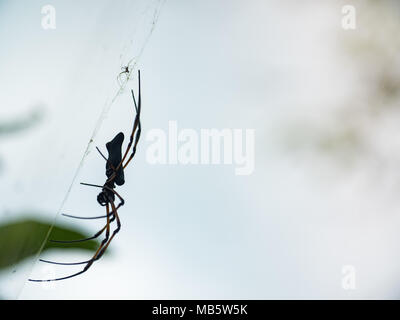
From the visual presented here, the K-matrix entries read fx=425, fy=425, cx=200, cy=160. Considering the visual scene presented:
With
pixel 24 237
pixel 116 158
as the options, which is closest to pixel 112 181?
pixel 116 158

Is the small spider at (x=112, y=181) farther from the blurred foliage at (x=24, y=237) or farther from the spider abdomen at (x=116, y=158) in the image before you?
the blurred foliage at (x=24, y=237)

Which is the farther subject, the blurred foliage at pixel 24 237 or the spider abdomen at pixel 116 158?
the spider abdomen at pixel 116 158

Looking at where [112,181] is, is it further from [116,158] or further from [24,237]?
[24,237]

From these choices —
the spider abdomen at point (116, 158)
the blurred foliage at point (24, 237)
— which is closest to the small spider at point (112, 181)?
the spider abdomen at point (116, 158)

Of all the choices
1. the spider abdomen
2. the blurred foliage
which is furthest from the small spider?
the blurred foliage

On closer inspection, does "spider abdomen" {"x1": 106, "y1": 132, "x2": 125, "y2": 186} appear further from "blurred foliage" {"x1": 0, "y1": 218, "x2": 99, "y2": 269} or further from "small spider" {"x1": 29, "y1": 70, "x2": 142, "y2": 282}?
"blurred foliage" {"x1": 0, "y1": 218, "x2": 99, "y2": 269}
